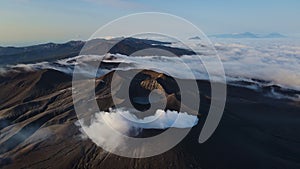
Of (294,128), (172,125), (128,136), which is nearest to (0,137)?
(128,136)

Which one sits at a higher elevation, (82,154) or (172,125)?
(172,125)

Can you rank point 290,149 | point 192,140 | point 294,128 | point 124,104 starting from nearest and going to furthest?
point 192,140, point 290,149, point 124,104, point 294,128

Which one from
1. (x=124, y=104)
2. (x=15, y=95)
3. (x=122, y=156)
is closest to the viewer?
(x=122, y=156)

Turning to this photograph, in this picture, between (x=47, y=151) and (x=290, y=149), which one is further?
(x=290, y=149)

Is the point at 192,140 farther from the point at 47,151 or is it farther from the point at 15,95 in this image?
the point at 15,95

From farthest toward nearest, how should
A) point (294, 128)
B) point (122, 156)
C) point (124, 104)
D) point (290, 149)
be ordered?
1. point (294, 128)
2. point (124, 104)
3. point (290, 149)
4. point (122, 156)

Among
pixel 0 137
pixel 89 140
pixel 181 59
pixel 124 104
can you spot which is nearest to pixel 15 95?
pixel 0 137

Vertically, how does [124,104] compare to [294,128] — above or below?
above

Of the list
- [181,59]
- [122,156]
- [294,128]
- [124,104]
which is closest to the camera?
[122,156]

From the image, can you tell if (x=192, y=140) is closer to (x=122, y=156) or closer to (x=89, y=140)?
(x=122, y=156)
